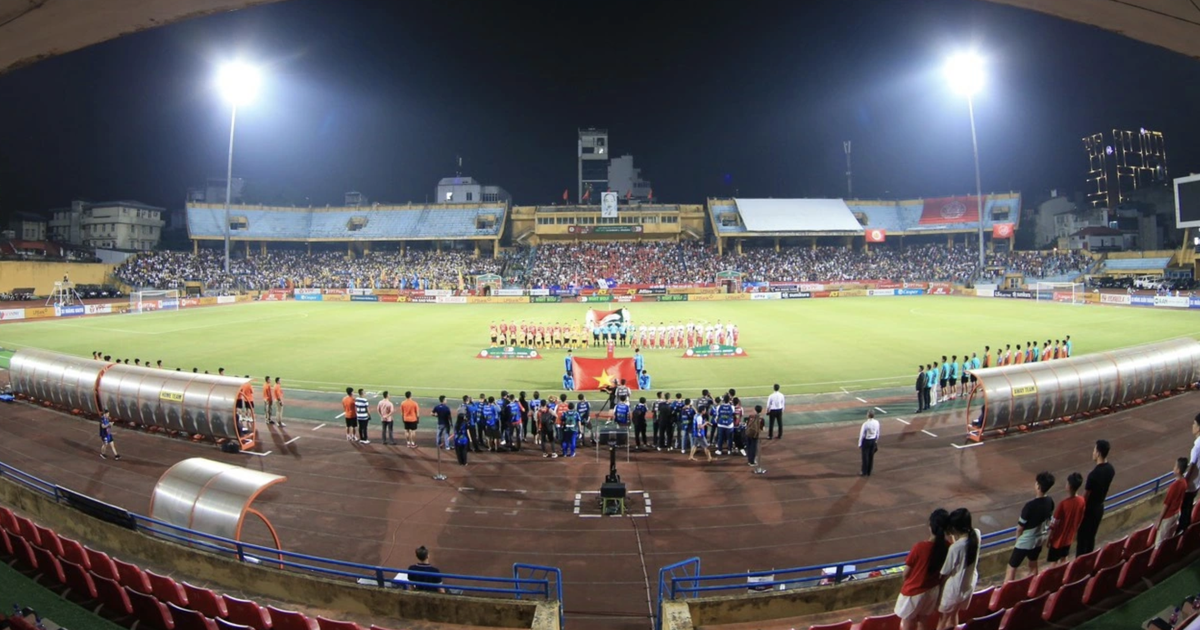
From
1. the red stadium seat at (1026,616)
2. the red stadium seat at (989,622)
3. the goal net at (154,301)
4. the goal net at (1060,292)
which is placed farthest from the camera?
the goal net at (154,301)

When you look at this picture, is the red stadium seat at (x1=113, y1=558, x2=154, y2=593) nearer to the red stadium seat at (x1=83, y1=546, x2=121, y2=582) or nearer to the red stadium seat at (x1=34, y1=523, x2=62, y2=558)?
the red stadium seat at (x1=83, y1=546, x2=121, y2=582)

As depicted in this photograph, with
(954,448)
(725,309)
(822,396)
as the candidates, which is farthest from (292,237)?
(954,448)

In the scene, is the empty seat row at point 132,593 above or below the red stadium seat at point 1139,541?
below

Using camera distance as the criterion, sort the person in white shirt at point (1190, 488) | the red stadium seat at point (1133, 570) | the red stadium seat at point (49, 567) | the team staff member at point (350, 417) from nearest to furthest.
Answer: the red stadium seat at point (1133, 570) < the person in white shirt at point (1190, 488) < the red stadium seat at point (49, 567) < the team staff member at point (350, 417)

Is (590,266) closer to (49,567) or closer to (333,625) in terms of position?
(49,567)

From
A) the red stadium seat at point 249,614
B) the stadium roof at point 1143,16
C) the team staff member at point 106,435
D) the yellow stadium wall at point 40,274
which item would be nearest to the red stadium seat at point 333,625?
the red stadium seat at point 249,614

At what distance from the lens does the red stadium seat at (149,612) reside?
24.6 feet

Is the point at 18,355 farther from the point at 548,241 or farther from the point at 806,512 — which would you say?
the point at 548,241

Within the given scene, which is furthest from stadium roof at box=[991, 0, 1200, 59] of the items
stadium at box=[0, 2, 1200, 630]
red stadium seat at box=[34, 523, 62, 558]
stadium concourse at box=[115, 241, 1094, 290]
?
stadium concourse at box=[115, 241, 1094, 290]

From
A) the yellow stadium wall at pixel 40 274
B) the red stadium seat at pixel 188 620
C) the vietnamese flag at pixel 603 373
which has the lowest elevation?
the red stadium seat at pixel 188 620

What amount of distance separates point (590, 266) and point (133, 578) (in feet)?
232

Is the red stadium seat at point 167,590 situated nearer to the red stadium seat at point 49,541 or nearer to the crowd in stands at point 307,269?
the red stadium seat at point 49,541

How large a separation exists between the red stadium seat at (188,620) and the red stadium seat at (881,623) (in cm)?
702

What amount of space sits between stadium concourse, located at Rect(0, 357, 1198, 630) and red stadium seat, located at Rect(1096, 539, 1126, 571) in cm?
277
